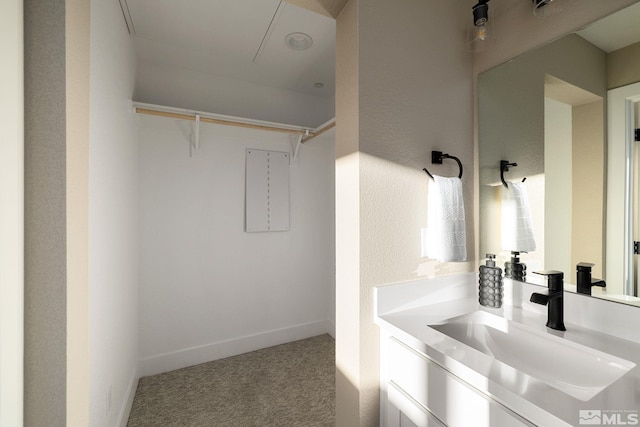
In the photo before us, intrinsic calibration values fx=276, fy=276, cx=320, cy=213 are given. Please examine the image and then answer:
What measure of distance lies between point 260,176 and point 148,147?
0.93m

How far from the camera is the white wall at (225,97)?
7.49 ft

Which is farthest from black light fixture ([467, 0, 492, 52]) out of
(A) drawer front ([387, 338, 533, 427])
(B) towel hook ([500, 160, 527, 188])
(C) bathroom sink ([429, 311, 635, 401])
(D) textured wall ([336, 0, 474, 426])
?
(A) drawer front ([387, 338, 533, 427])

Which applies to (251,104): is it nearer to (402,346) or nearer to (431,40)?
(431,40)

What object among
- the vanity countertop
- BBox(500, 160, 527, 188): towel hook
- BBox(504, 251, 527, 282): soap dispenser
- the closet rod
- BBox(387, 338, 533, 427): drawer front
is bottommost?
BBox(387, 338, 533, 427): drawer front

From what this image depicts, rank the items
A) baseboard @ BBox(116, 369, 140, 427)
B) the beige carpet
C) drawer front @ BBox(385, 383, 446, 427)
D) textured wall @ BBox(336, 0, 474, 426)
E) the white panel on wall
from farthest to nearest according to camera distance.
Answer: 1. the white panel on wall
2. the beige carpet
3. baseboard @ BBox(116, 369, 140, 427)
4. textured wall @ BBox(336, 0, 474, 426)
5. drawer front @ BBox(385, 383, 446, 427)

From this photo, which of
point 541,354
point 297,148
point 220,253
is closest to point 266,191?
point 297,148

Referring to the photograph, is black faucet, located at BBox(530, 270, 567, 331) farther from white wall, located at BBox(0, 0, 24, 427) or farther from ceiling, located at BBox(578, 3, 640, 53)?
white wall, located at BBox(0, 0, 24, 427)

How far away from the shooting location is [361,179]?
1.17 metres

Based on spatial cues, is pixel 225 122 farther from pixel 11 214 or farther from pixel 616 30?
pixel 616 30

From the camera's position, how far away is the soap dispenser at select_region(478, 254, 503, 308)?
127 cm

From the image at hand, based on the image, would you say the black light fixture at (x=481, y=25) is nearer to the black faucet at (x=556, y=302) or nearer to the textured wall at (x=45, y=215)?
the black faucet at (x=556, y=302)

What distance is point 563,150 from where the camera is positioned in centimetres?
116

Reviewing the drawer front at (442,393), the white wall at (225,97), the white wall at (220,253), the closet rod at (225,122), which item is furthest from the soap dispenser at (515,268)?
the white wall at (225,97)

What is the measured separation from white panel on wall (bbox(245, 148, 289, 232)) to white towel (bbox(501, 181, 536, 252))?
6.09 ft
